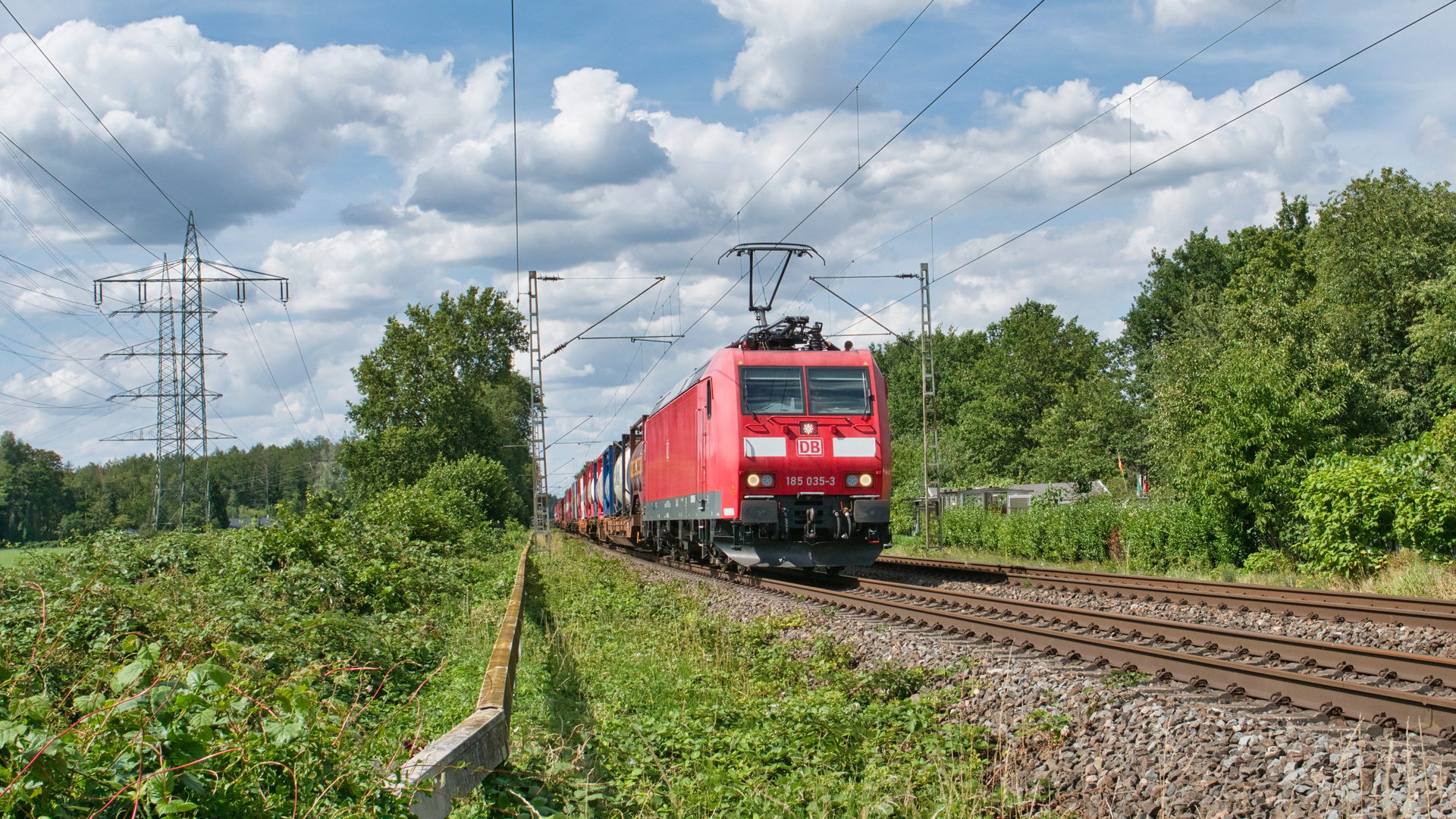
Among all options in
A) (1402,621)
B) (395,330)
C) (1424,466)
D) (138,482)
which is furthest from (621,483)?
(138,482)

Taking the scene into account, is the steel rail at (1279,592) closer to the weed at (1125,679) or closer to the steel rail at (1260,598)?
the steel rail at (1260,598)

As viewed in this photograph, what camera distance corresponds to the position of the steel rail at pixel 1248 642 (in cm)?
718

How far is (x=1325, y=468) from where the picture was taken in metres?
15.9

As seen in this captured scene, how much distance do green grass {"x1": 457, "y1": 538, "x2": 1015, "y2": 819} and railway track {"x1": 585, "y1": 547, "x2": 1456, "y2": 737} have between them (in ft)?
4.92

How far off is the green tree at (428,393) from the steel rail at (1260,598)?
4425cm

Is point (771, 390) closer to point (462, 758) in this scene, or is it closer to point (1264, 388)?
point (1264, 388)

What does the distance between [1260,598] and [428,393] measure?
5281 cm

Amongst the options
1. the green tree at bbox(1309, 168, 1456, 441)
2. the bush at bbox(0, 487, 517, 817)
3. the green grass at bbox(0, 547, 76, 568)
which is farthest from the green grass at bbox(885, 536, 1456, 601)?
the green tree at bbox(1309, 168, 1456, 441)

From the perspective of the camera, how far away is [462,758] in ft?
12.9

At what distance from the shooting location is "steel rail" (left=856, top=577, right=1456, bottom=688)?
7.18 meters

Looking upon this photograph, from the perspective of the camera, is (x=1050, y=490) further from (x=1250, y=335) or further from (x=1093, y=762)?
(x=1093, y=762)

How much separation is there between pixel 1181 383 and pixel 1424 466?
18.7m

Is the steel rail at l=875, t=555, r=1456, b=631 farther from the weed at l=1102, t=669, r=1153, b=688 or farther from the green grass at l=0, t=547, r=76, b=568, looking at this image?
the green grass at l=0, t=547, r=76, b=568

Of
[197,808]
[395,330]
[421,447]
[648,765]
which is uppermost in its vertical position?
[395,330]
